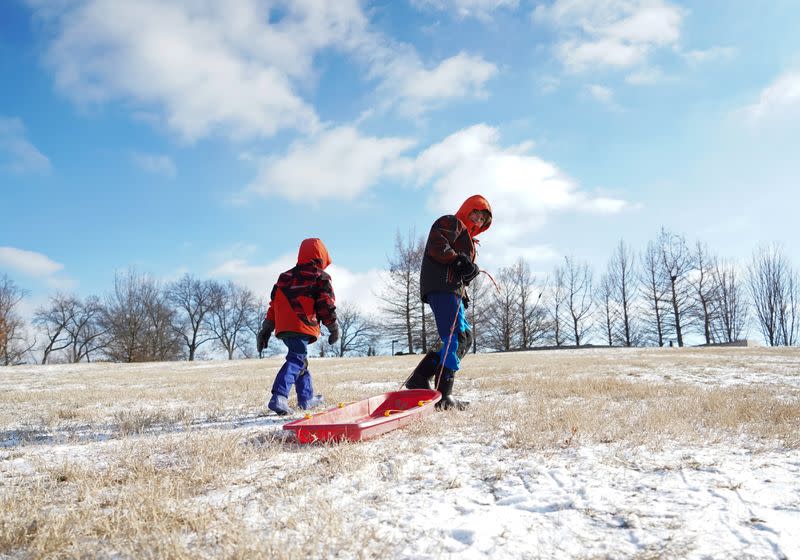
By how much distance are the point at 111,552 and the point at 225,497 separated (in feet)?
2.08

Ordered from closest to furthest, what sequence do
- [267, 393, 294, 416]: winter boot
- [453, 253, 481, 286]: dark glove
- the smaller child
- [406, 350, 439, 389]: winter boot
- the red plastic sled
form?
1. the red plastic sled
2. [267, 393, 294, 416]: winter boot
3. [453, 253, 481, 286]: dark glove
4. [406, 350, 439, 389]: winter boot
5. the smaller child

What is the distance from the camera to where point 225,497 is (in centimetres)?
230

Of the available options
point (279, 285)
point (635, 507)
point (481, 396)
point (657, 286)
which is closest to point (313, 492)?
point (635, 507)

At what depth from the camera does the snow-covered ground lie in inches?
68.2

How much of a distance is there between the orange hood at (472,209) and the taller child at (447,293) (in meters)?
0.19

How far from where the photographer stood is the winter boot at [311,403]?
18.6ft

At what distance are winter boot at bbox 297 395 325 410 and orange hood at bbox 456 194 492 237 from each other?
9.28ft

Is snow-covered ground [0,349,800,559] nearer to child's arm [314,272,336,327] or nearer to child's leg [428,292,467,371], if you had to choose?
child's leg [428,292,467,371]

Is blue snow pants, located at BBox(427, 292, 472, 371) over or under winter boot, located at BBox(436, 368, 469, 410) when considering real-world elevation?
over

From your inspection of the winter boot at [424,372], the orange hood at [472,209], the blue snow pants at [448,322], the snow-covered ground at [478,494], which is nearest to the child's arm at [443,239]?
the orange hood at [472,209]

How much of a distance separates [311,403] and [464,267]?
99.0 inches

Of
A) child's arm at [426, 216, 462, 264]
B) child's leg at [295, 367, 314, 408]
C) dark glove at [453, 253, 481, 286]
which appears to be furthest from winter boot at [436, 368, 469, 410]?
child's leg at [295, 367, 314, 408]

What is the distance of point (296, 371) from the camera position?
18.0ft

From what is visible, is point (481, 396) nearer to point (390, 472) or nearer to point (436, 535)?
point (390, 472)
